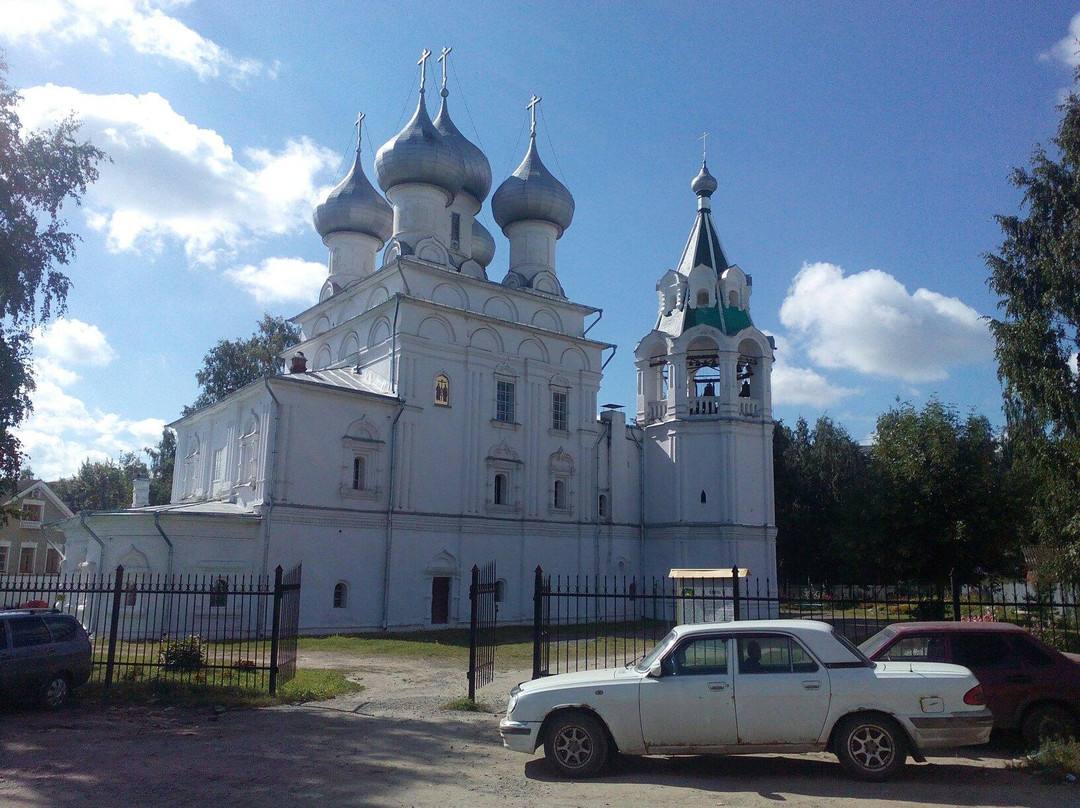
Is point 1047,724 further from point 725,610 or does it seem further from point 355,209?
point 355,209

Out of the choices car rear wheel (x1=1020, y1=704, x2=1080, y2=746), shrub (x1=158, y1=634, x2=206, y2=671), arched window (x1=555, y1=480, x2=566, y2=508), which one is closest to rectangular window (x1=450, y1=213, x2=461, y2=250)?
arched window (x1=555, y1=480, x2=566, y2=508)

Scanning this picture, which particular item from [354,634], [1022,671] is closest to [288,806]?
[1022,671]

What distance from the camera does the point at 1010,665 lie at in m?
8.70

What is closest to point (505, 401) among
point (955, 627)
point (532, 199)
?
point (532, 199)

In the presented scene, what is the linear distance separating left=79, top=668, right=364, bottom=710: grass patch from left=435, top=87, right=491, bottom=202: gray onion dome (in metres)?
22.5

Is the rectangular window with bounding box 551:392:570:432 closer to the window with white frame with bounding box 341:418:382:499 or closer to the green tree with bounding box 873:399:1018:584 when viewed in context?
the window with white frame with bounding box 341:418:382:499

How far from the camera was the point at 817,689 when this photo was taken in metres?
7.44

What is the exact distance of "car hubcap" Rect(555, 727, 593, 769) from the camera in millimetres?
7711

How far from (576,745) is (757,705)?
1709mm

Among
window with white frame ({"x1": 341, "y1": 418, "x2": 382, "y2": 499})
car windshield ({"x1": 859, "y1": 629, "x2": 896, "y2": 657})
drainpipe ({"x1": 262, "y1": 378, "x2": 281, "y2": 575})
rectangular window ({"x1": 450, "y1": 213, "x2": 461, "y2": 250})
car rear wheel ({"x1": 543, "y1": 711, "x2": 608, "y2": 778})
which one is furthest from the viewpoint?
rectangular window ({"x1": 450, "y1": 213, "x2": 461, "y2": 250})

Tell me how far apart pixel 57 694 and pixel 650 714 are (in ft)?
27.0

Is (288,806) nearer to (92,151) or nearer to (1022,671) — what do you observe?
(1022,671)

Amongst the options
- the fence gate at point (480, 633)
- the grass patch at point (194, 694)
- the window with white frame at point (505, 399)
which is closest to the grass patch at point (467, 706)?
the fence gate at point (480, 633)

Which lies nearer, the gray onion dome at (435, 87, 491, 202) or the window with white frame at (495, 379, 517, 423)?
the window with white frame at (495, 379, 517, 423)
